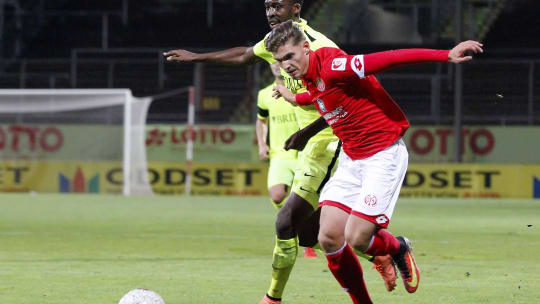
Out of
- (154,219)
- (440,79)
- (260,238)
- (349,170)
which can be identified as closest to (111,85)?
(440,79)

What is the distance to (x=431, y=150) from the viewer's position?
24.7 m

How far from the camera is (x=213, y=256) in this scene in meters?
10.9

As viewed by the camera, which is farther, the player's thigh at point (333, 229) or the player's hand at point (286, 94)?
the player's hand at point (286, 94)

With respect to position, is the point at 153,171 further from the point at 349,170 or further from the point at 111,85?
the point at 349,170

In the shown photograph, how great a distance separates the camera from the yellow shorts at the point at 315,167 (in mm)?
7695

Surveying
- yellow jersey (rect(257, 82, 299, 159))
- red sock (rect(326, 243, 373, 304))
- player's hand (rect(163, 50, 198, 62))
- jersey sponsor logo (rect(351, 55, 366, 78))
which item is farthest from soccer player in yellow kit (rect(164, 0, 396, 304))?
yellow jersey (rect(257, 82, 299, 159))

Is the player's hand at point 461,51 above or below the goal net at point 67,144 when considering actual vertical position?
above

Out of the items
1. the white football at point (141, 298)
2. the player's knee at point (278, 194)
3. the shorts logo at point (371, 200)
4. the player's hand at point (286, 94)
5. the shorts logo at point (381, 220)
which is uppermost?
the player's hand at point (286, 94)

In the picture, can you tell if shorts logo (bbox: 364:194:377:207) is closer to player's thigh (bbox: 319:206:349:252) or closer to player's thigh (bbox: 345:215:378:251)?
player's thigh (bbox: 345:215:378:251)

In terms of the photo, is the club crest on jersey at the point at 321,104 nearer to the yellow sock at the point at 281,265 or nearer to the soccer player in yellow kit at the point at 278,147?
the yellow sock at the point at 281,265

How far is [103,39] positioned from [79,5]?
3.15m

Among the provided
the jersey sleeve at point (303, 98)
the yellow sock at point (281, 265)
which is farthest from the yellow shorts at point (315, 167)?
the jersey sleeve at point (303, 98)

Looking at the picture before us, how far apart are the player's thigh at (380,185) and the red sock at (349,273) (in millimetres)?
322

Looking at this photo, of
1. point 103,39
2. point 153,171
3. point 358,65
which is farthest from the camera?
point 103,39
